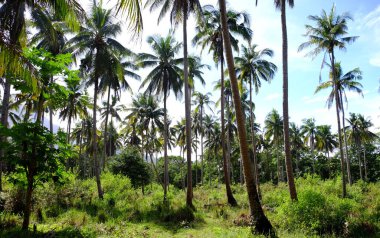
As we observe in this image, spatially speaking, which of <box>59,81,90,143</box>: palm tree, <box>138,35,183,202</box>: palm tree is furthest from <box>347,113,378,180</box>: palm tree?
<box>59,81,90,143</box>: palm tree

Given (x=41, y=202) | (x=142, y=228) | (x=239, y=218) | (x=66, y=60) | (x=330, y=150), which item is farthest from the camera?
(x=330, y=150)

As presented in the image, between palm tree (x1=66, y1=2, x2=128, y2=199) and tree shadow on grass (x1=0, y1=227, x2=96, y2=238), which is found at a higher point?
palm tree (x1=66, y1=2, x2=128, y2=199)

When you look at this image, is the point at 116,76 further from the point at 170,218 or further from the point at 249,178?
the point at 249,178

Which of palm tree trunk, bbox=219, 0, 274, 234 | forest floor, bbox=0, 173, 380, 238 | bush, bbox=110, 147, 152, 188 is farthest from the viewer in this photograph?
bush, bbox=110, 147, 152, 188

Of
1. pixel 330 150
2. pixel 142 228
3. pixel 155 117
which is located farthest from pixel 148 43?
pixel 330 150

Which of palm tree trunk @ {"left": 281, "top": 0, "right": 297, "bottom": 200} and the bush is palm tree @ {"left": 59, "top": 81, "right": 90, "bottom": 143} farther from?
palm tree trunk @ {"left": 281, "top": 0, "right": 297, "bottom": 200}

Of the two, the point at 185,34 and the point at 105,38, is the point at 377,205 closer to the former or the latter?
Answer: the point at 185,34

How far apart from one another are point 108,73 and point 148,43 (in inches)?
171

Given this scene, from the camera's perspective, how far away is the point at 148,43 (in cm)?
2409

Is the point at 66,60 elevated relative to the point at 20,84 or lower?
elevated

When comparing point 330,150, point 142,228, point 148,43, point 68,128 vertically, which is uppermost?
point 148,43

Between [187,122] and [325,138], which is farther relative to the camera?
[325,138]

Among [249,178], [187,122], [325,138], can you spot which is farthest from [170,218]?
[325,138]

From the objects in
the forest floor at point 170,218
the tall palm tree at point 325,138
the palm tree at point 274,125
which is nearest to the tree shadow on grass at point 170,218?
the forest floor at point 170,218
